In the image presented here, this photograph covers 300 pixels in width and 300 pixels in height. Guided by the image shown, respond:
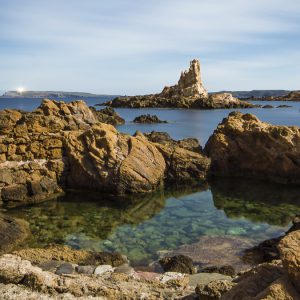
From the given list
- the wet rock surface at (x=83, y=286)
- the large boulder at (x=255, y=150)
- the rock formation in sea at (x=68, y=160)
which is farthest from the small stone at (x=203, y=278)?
the large boulder at (x=255, y=150)

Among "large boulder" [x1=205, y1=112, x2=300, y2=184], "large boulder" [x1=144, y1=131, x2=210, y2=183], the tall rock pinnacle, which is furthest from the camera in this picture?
the tall rock pinnacle

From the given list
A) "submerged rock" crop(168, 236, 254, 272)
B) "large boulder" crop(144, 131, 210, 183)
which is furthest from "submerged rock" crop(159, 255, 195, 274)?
"large boulder" crop(144, 131, 210, 183)

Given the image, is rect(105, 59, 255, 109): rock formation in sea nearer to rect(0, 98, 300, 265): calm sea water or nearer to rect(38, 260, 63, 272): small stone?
rect(0, 98, 300, 265): calm sea water

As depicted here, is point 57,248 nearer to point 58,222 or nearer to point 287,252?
point 58,222

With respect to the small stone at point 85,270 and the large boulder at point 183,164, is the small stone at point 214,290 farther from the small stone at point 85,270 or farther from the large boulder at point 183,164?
the large boulder at point 183,164

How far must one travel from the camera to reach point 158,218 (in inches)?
898

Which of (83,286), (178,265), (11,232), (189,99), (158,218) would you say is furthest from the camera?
(189,99)

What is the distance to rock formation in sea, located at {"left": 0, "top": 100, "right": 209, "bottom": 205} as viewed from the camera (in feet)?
86.2

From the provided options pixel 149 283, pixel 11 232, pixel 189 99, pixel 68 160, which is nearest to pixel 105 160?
pixel 68 160

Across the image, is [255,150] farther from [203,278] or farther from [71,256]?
[203,278]

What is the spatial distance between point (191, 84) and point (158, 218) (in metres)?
135

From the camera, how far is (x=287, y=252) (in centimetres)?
626

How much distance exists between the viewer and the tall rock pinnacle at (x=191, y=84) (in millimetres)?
151000

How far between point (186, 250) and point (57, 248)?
19.5 ft
